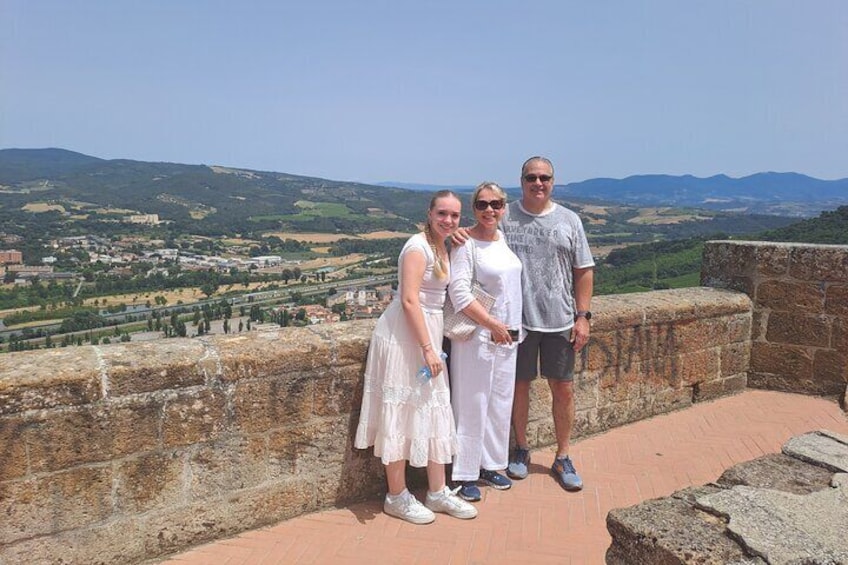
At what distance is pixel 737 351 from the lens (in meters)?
4.87

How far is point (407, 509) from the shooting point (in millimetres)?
2871

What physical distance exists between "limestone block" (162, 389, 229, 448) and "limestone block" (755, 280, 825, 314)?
435 cm

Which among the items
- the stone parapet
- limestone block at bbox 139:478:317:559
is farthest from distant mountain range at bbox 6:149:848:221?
the stone parapet

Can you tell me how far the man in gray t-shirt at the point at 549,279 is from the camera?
10.3 feet

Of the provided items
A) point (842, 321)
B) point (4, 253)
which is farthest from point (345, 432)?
point (4, 253)

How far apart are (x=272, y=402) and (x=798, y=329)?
4263mm

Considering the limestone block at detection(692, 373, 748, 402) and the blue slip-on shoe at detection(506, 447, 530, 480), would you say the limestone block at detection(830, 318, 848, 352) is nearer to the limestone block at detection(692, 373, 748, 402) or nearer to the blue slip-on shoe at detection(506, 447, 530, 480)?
the limestone block at detection(692, 373, 748, 402)

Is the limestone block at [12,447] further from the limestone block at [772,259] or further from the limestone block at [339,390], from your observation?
the limestone block at [772,259]

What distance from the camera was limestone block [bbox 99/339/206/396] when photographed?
7.67 feet

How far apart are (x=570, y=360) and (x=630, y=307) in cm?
113

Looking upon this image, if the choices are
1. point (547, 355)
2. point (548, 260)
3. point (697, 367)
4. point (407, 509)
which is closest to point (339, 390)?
point (407, 509)

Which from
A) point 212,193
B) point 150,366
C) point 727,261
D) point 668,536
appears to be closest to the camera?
point 668,536

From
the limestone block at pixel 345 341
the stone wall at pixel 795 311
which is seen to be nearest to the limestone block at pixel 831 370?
the stone wall at pixel 795 311

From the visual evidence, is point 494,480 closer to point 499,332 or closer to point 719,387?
point 499,332
